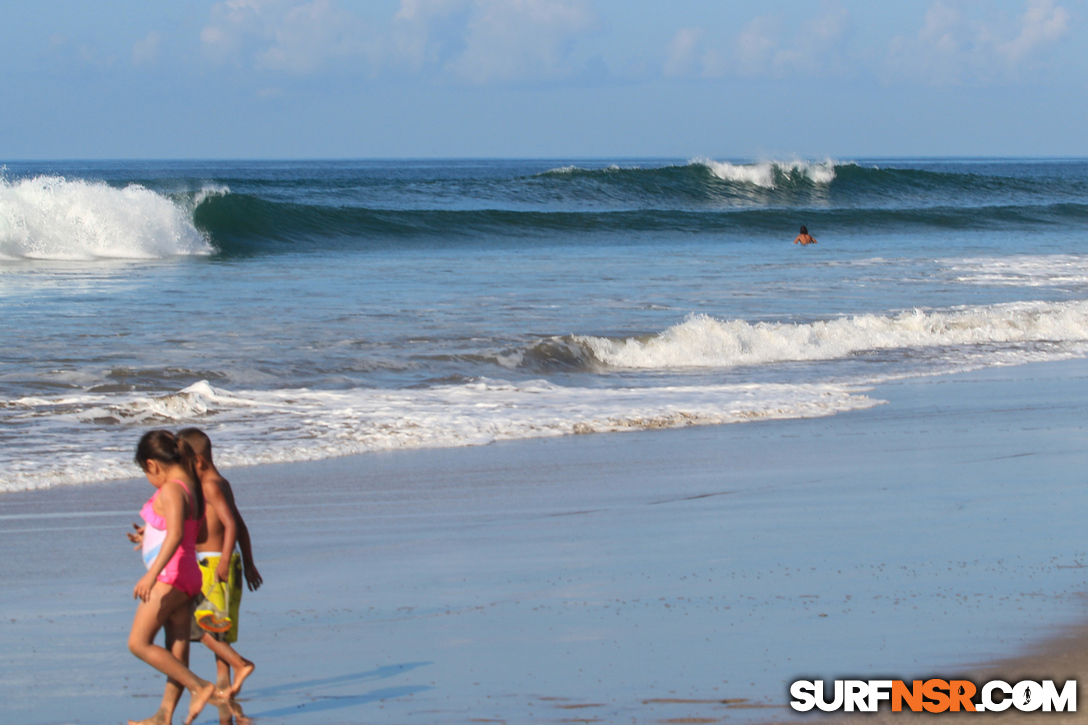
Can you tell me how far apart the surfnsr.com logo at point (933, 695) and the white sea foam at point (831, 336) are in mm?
7886

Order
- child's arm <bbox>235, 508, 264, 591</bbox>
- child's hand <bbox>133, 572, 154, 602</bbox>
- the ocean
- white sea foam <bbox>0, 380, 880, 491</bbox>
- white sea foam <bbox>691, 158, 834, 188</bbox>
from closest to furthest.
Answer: child's hand <bbox>133, 572, 154, 602</bbox> < child's arm <bbox>235, 508, 264, 591</bbox> < white sea foam <bbox>0, 380, 880, 491</bbox> < the ocean < white sea foam <bbox>691, 158, 834, 188</bbox>

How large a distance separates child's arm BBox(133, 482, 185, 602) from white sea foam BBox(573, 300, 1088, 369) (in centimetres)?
833

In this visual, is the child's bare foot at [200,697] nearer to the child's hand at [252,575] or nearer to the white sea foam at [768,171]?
the child's hand at [252,575]

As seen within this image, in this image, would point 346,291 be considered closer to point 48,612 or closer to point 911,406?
point 911,406

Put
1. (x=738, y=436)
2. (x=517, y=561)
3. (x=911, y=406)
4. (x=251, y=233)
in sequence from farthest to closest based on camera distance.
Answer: (x=251, y=233) < (x=911, y=406) < (x=738, y=436) < (x=517, y=561)

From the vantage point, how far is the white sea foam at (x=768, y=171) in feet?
151

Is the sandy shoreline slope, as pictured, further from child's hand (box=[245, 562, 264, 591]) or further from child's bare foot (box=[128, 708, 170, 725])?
child's hand (box=[245, 562, 264, 591])

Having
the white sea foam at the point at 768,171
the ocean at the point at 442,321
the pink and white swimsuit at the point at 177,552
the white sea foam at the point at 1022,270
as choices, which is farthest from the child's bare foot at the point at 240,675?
the white sea foam at the point at 768,171

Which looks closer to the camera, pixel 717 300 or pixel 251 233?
pixel 717 300

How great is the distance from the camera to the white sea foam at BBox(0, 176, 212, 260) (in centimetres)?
2283

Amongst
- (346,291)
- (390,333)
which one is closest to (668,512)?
(390,333)

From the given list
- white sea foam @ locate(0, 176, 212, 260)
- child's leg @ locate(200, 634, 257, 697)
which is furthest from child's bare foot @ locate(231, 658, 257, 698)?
white sea foam @ locate(0, 176, 212, 260)

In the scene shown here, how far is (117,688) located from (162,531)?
0.65 meters

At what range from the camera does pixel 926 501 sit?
5629mm
